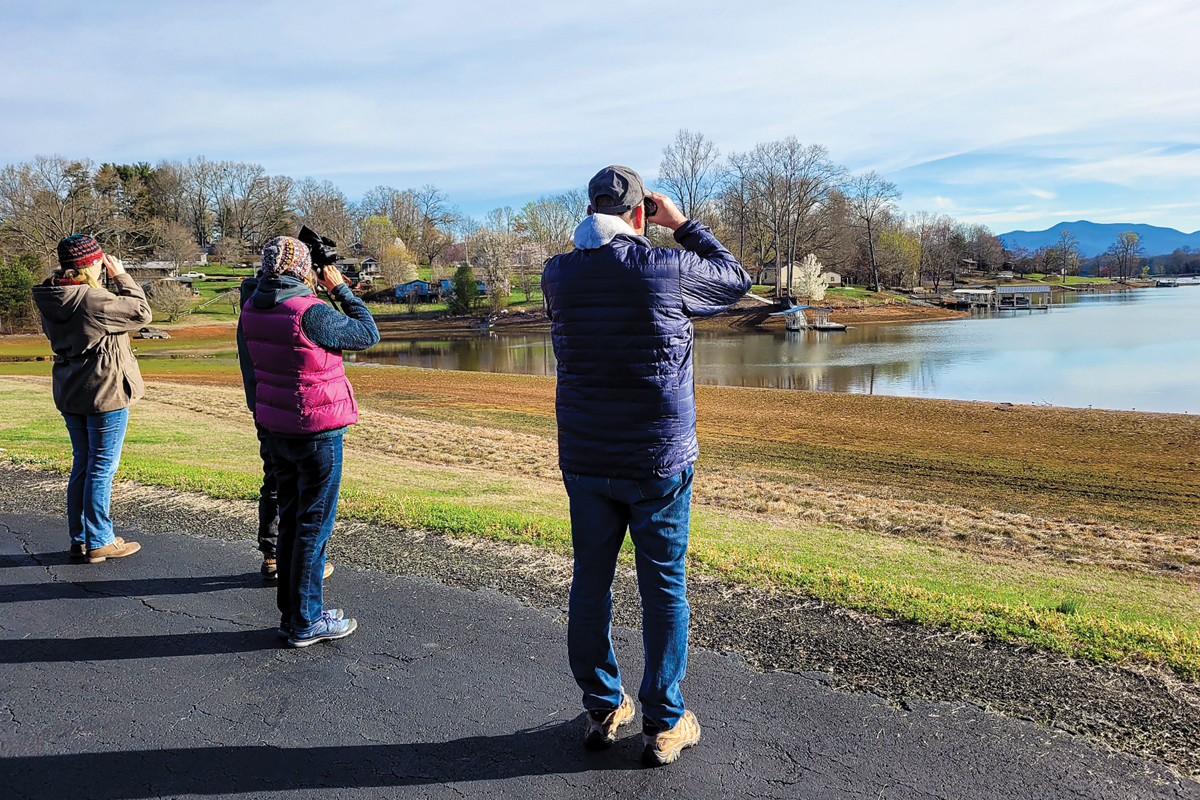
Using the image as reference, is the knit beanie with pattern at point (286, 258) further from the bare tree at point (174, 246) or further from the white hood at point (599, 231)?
the bare tree at point (174, 246)

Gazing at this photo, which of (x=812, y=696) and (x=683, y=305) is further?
(x=812, y=696)

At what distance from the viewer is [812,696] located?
360 centimetres

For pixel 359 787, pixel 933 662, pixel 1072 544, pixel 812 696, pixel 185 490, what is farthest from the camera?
pixel 1072 544

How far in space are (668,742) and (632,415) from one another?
4.37 ft

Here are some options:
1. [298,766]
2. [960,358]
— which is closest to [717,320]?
[960,358]

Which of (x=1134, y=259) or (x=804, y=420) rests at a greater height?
(x=1134, y=259)

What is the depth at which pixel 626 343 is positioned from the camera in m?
3.01

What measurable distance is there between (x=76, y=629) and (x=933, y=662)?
4.69m

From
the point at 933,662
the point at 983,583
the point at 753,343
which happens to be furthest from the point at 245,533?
the point at 753,343

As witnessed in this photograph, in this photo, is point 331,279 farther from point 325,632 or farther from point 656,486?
point 656,486

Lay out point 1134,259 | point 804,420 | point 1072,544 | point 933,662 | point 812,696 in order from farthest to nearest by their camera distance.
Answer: point 1134,259 < point 804,420 < point 1072,544 < point 933,662 < point 812,696

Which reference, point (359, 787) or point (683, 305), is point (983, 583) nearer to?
point (683, 305)

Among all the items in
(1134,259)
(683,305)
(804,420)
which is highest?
(1134,259)

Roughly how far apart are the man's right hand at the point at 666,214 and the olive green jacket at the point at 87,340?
4168 mm
